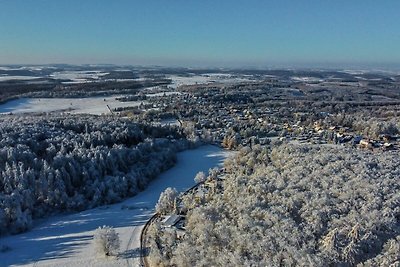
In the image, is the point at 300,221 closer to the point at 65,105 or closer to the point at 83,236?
the point at 83,236

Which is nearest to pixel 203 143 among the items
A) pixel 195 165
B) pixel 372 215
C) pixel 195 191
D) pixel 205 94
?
pixel 195 165

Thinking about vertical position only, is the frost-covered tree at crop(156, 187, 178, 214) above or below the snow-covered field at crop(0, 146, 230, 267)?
above

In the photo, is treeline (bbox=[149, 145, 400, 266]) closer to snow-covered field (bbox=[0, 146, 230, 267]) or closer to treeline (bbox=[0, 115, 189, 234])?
snow-covered field (bbox=[0, 146, 230, 267])

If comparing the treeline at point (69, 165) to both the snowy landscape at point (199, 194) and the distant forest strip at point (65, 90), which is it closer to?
the snowy landscape at point (199, 194)

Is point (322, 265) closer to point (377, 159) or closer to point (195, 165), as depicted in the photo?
point (377, 159)

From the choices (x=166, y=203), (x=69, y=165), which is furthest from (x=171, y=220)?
(x=69, y=165)

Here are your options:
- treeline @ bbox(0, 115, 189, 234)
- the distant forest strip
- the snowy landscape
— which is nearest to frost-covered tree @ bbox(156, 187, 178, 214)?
the snowy landscape
